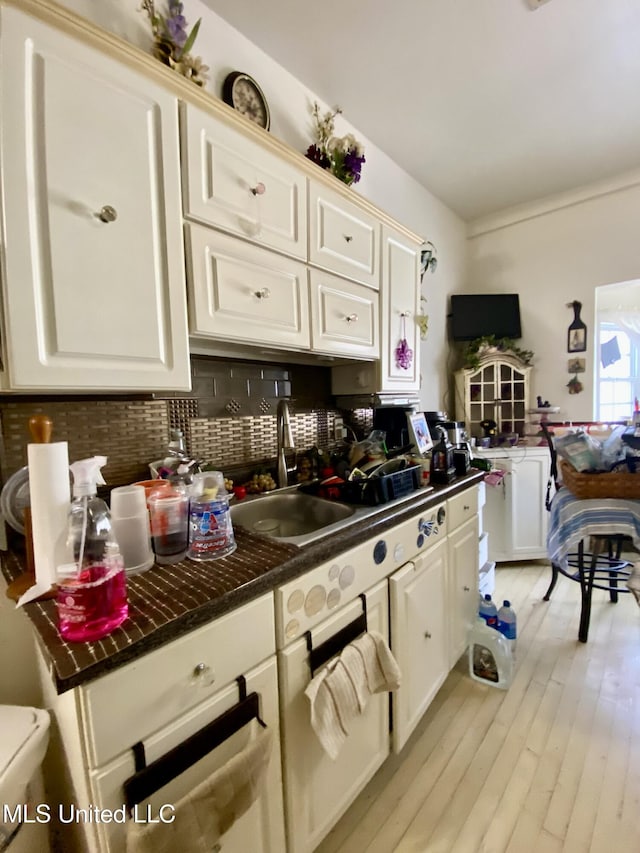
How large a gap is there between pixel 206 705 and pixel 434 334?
8.63 feet

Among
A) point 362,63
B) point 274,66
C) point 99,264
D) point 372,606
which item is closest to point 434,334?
point 362,63

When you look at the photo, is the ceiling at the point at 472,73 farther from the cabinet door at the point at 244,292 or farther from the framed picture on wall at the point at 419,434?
the framed picture on wall at the point at 419,434

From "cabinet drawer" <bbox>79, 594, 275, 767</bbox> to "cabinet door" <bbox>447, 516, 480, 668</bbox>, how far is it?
102 centimetres

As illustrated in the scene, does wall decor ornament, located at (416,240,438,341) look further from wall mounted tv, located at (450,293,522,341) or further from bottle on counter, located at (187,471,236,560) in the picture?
bottle on counter, located at (187,471,236,560)

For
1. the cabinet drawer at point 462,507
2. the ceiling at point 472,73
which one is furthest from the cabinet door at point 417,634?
the ceiling at point 472,73

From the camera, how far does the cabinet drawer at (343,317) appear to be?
1367mm

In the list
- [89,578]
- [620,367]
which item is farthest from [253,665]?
[620,367]

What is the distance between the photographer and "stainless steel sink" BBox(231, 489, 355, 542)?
1.36m

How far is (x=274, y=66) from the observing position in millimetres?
1570

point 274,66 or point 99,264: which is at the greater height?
point 274,66

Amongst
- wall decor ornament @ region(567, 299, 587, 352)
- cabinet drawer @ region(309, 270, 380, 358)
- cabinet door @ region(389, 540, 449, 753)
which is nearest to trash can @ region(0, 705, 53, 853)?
cabinet door @ region(389, 540, 449, 753)

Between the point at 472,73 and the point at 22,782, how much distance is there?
2822 mm

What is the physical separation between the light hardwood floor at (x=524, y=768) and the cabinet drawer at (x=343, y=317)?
5.16 feet

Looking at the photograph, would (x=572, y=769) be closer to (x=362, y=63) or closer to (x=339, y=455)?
(x=339, y=455)
